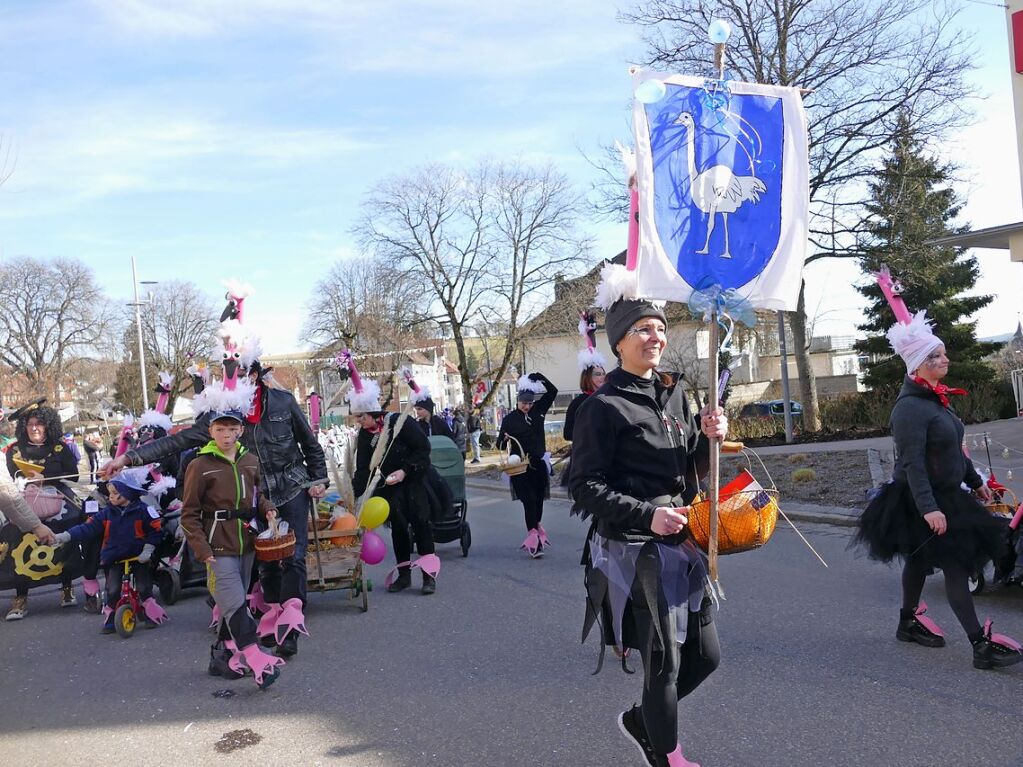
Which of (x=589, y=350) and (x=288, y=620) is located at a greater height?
(x=589, y=350)

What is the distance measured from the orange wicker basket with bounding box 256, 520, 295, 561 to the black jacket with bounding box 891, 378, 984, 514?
3825 millimetres

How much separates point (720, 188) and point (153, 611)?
5.90m

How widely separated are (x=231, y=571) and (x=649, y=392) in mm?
3125

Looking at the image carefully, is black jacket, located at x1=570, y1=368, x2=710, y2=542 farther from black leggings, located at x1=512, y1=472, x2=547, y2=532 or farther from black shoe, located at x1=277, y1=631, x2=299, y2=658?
black leggings, located at x1=512, y1=472, x2=547, y2=532

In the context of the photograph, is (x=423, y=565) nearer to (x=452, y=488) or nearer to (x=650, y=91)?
(x=452, y=488)

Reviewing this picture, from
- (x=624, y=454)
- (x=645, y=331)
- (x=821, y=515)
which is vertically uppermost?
(x=645, y=331)

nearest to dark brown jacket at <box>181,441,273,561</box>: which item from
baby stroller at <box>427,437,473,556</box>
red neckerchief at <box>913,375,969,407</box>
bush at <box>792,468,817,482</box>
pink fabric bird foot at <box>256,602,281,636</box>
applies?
pink fabric bird foot at <box>256,602,281,636</box>

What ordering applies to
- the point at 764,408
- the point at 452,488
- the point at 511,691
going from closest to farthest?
the point at 511,691, the point at 452,488, the point at 764,408

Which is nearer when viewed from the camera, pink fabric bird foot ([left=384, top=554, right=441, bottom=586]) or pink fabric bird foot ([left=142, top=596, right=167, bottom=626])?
pink fabric bird foot ([left=142, top=596, right=167, bottom=626])

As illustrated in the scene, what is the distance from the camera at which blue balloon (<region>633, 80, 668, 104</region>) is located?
136 inches

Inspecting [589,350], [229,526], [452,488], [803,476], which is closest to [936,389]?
[589,350]

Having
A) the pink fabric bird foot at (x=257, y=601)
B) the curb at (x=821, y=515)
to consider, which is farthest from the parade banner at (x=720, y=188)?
the curb at (x=821, y=515)

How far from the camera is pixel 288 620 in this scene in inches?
234

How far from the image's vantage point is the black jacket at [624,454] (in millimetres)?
3271
